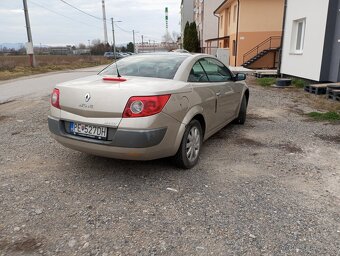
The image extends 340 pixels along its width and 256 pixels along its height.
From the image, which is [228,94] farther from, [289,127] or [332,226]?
[332,226]

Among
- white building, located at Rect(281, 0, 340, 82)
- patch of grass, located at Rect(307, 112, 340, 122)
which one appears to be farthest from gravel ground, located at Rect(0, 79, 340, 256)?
white building, located at Rect(281, 0, 340, 82)

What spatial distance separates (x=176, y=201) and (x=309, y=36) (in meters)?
10.8

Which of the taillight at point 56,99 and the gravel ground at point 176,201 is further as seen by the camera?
the taillight at point 56,99

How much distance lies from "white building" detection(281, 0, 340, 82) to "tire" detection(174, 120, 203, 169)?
27.0 ft

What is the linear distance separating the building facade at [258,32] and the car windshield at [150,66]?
19.3m

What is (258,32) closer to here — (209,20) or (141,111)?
(209,20)

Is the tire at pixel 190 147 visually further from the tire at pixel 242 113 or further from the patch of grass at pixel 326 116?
the patch of grass at pixel 326 116

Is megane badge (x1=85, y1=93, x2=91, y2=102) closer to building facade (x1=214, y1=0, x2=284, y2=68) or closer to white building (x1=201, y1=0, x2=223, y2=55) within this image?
building facade (x1=214, y1=0, x2=284, y2=68)

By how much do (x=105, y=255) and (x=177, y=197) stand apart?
3.64 feet

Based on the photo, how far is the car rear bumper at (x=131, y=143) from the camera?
327 centimetres

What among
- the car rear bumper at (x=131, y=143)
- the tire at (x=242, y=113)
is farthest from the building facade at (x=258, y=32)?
the car rear bumper at (x=131, y=143)

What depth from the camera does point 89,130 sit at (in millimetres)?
3473

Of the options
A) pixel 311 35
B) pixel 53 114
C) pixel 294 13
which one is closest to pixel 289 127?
pixel 53 114

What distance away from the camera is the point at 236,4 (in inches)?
943
